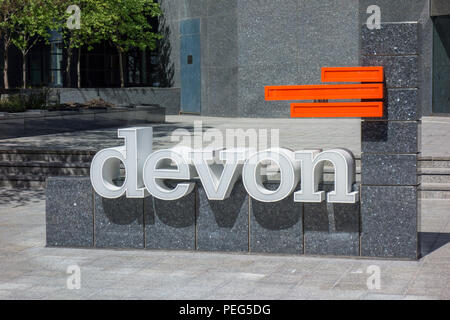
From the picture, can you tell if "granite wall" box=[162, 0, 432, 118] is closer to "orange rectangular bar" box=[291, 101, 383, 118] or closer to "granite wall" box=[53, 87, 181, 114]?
"granite wall" box=[53, 87, 181, 114]

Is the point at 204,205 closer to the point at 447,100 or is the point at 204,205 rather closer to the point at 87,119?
the point at 87,119

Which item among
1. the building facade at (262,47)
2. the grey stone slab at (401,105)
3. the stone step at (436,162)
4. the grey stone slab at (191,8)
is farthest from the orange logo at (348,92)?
the grey stone slab at (191,8)

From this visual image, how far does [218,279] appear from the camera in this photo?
29.8ft

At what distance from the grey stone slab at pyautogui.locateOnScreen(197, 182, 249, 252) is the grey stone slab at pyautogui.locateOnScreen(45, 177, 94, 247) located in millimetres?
1703

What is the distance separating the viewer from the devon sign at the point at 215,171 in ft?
32.8

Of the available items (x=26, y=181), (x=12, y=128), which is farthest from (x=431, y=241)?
(x=12, y=128)

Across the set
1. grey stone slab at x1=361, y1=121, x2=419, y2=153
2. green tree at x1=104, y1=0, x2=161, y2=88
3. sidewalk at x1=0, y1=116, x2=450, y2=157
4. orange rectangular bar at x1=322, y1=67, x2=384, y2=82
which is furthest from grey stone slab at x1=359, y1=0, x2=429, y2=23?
orange rectangular bar at x1=322, y1=67, x2=384, y2=82

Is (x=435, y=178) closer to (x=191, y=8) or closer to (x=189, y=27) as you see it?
(x=189, y=27)

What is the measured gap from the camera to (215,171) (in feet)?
34.9

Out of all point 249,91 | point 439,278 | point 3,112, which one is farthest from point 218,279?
Result: point 249,91

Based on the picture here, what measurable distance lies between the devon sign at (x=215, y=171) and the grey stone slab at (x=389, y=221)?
0.96ft

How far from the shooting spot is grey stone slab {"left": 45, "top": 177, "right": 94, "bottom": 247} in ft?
36.6

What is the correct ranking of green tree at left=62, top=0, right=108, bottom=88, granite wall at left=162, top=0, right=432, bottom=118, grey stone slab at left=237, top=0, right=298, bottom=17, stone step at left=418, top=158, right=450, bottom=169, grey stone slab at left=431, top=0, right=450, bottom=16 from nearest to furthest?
1. stone step at left=418, top=158, right=450, bottom=169
2. grey stone slab at left=431, top=0, right=450, bottom=16
3. granite wall at left=162, top=0, right=432, bottom=118
4. grey stone slab at left=237, top=0, right=298, bottom=17
5. green tree at left=62, top=0, right=108, bottom=88

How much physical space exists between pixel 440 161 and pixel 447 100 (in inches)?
690
